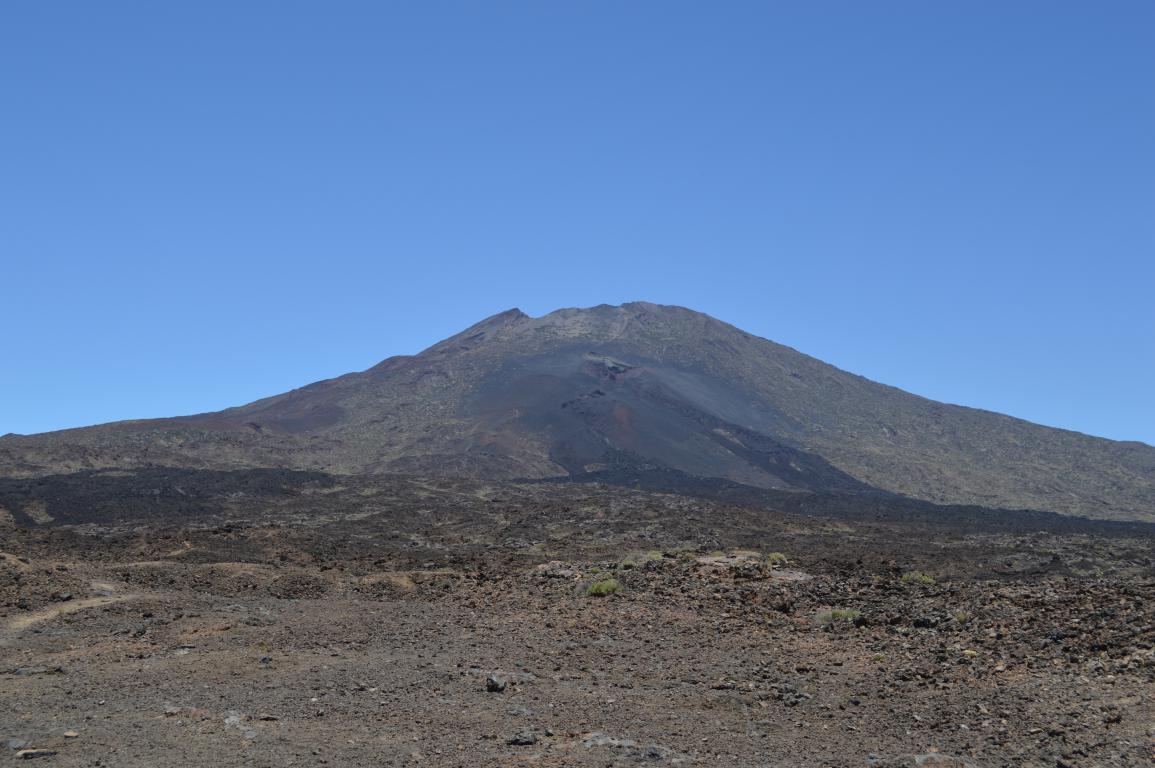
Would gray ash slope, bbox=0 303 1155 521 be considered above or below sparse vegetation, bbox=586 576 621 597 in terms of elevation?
above

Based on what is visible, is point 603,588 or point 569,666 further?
point 603,588

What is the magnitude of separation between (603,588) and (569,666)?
5212 millimetres

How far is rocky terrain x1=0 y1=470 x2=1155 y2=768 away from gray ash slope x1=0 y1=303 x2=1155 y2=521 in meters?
61.0

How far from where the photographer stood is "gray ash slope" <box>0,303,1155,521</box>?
9594 centimetres

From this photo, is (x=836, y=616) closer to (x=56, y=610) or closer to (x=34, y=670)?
(x=34, y=670)

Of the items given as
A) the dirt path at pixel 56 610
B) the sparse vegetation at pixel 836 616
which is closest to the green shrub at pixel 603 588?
the sparse vegetation at pixel 836 616

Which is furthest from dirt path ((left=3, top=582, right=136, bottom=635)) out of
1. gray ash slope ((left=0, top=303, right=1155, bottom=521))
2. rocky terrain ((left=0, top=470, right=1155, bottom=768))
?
gray ash slope ((left=0, top=303, right=1155, bottom=521))

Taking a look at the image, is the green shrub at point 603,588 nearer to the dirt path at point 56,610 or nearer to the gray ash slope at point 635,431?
the dirt path at point 56,610

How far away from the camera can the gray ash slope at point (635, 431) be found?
95938mm

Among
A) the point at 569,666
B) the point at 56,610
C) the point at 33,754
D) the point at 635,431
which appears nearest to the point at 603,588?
the point at 569,666

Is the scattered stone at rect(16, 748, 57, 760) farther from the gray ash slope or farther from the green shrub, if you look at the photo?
the gray ash slope

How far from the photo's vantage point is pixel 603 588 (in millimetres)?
18750

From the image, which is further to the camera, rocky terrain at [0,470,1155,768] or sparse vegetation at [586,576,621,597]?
sparse vegetation at [586,576,621,597]

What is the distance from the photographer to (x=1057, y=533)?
193 ft
